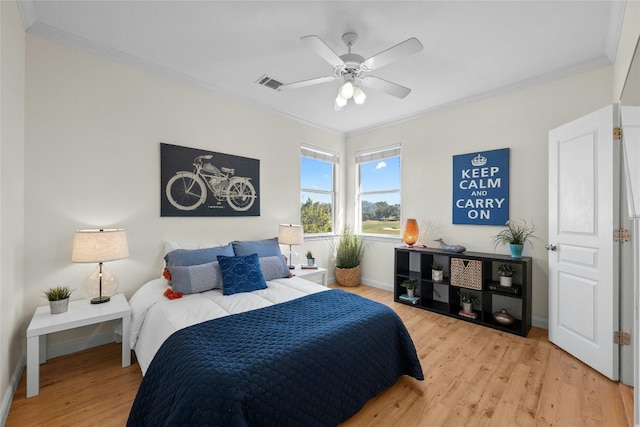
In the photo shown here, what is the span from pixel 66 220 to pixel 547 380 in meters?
4.08

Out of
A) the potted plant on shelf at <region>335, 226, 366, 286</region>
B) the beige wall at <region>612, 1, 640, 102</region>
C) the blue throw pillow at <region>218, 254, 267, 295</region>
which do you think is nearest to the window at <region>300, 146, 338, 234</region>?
the potted plant on shelf at <region>335, 226, 366, 286</region>

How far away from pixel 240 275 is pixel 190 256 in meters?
0.56

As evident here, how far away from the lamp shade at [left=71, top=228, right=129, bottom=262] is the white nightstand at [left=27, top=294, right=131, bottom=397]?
0.39 m

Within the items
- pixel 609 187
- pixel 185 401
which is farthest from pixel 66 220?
pixel 609 187

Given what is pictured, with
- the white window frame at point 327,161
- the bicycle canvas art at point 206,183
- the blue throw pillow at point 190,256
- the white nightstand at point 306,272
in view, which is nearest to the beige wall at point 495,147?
the white window frame at point 327,161

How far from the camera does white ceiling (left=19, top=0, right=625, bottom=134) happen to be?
2014 mm

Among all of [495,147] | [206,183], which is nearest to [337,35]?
[206,183]

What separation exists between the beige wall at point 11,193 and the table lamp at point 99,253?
1.18 ft

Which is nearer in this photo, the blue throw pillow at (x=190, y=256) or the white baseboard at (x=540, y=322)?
the blue throw pillow at (x=190, y=256)

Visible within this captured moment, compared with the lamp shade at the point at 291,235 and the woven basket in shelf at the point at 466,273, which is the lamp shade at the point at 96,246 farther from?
the woven basket in shelf at the point at 466,273

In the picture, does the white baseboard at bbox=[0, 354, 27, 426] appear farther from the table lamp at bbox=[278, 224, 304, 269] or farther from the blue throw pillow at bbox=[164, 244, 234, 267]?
the table lamp at bbox=[278, 224, 304, 269]

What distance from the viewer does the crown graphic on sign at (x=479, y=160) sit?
339 cm

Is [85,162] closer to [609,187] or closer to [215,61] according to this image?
[215,61]

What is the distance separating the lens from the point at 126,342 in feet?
7.24
